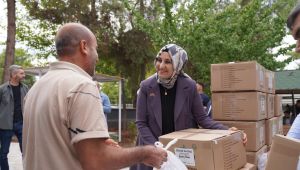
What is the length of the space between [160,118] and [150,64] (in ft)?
47.4

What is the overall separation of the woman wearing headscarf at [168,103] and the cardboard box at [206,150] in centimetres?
38

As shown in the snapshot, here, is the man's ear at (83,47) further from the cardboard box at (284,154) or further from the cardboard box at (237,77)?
the cardboard box at (237,77)

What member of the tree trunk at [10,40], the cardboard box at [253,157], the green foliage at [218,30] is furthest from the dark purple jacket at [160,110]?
the tree trunk at [10,40]

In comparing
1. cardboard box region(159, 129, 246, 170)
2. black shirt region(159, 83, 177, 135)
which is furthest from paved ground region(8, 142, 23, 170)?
cardboard box region(159, 129, 246, 170)

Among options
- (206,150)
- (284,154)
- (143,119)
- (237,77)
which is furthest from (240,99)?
(284,154)

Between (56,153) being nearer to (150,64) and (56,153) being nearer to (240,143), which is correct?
(240,143)

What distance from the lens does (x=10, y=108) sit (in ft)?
19.8

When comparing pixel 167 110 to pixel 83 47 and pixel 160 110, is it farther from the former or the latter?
pixel 83 47

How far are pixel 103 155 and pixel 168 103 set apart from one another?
154 cm

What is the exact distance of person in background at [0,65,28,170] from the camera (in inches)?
236

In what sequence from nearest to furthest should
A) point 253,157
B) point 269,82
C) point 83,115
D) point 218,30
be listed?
1. point 83,115
2. point 253,157
3. point 269,82
4. point 218,30

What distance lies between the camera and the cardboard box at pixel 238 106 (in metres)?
3.58

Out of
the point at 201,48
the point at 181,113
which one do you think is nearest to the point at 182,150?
the point at 181,113

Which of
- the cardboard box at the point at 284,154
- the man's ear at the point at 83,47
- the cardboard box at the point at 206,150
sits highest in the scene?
the man's ear at the point at 83,47
